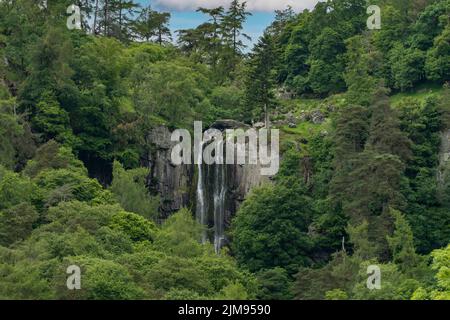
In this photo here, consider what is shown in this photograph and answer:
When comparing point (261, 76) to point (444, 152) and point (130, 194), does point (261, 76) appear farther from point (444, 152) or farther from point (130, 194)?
point (130, 194)

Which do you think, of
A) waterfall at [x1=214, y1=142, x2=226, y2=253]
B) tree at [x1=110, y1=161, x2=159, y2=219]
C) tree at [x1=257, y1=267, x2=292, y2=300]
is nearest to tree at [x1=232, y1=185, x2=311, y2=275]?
tree at [x1=257, y1=267, x2=292, y2=300]

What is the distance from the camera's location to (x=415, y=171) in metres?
51.7

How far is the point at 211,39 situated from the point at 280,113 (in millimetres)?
15403

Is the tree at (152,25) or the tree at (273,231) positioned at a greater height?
the tree at (152,25)

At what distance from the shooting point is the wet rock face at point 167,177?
185ft

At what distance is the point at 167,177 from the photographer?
2235 inches

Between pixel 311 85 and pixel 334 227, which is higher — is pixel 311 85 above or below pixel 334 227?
above

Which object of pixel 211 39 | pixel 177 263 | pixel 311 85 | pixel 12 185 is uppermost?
pixel 211 39

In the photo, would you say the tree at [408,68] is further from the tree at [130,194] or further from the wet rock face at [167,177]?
the tree at [130,194]

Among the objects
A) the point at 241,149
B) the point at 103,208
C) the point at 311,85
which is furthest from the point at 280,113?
the point at 103,208

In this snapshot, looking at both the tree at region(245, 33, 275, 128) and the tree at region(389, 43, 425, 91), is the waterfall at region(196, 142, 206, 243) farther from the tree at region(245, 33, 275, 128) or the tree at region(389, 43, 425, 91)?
the tree at region(389, 43, 425, 91)

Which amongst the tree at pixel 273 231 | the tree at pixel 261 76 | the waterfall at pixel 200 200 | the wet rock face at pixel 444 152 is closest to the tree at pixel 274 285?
the tree at pixel 273 231

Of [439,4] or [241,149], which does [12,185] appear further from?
[439,4]

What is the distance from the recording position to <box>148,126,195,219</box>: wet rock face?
56.3 m
